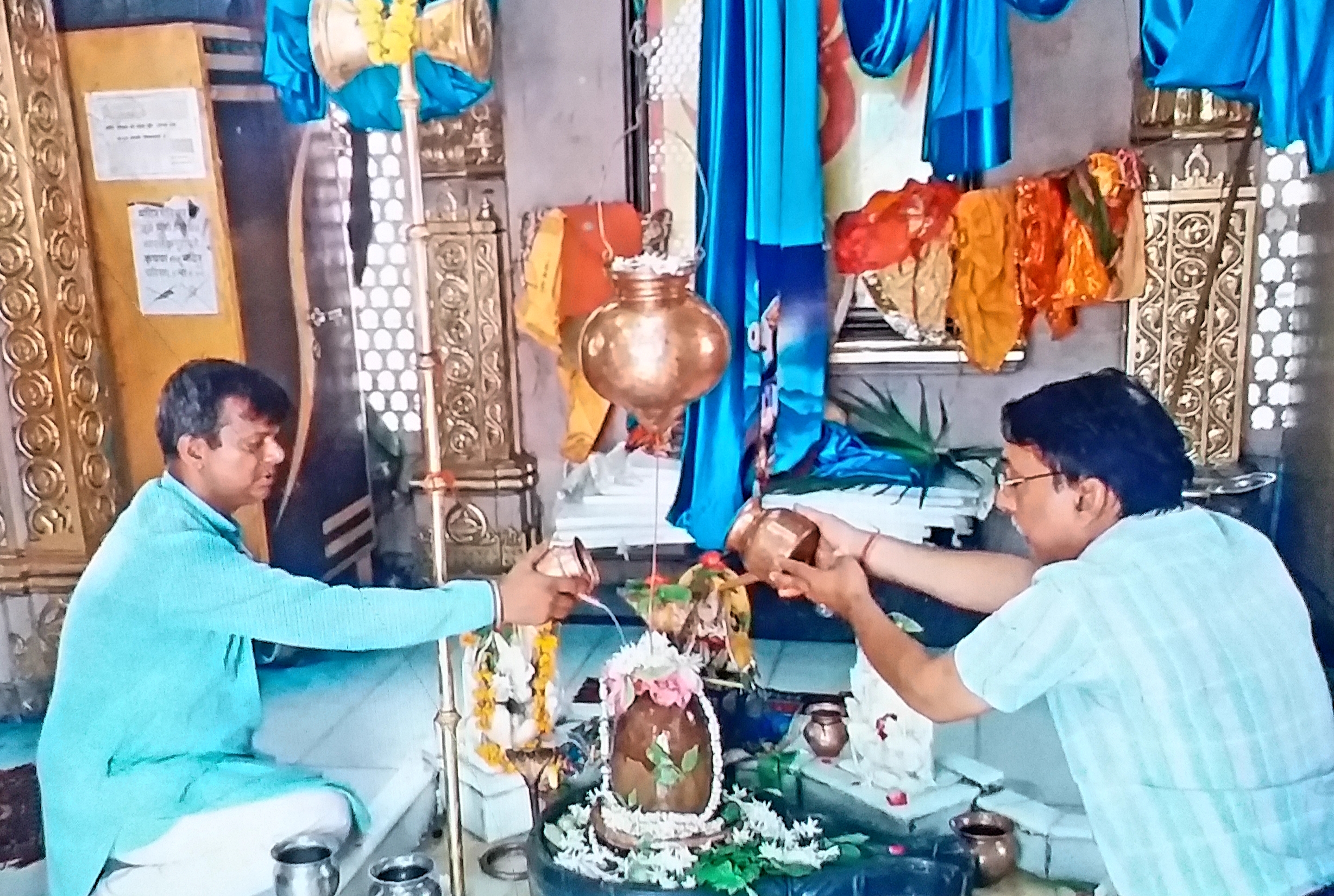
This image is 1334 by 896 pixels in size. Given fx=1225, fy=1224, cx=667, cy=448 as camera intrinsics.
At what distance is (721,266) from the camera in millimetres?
1695

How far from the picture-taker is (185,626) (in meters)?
1.56

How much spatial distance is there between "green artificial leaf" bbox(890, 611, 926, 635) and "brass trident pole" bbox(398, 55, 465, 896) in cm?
61

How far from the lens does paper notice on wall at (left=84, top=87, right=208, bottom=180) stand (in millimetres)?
1556

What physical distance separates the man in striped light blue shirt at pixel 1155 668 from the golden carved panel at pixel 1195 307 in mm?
90

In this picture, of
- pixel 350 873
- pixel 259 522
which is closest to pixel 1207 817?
pixel 350 873

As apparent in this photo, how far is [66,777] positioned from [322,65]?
3.23ft

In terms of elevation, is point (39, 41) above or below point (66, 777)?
above

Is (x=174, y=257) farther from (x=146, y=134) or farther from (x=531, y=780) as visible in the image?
(x=531, y=780)

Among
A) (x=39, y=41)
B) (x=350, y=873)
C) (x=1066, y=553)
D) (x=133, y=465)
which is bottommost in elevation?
(x=350, y=873)

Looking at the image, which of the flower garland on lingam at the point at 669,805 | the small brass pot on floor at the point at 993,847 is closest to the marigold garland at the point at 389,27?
the flower garland on lingam at the point at 669,805

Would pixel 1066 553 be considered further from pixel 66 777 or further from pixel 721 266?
pixel 66 777

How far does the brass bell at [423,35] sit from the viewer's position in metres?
1.51

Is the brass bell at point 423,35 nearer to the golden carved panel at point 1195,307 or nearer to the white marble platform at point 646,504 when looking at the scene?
the white marble platform at point 646,504

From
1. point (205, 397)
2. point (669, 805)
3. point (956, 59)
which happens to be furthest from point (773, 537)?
point (205, 397)
